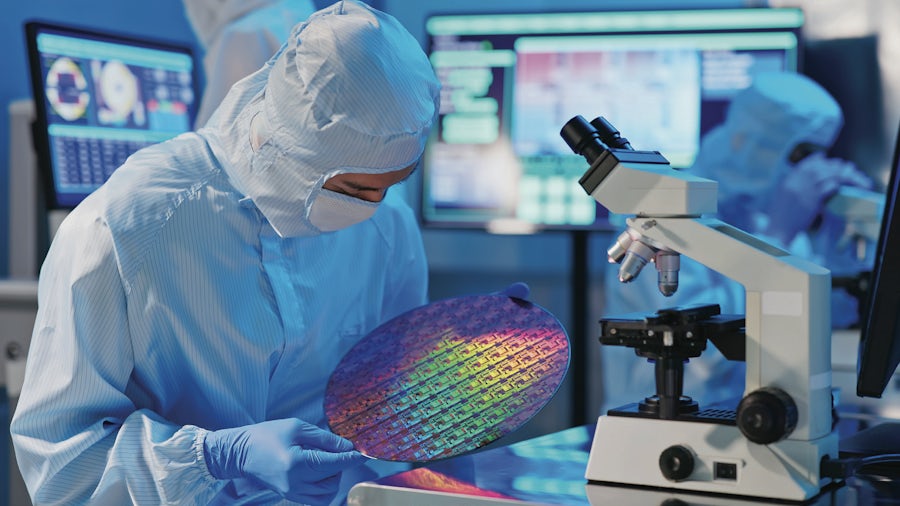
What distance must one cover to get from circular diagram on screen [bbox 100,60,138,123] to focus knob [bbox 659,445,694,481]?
1.93 m

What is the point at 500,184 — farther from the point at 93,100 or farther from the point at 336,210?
the point at 336,210

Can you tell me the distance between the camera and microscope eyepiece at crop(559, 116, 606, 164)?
1.13 metres

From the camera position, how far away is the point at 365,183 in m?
1.51

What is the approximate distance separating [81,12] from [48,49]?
40.4 inches

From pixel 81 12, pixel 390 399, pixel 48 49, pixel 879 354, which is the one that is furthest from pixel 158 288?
pixel 81 12

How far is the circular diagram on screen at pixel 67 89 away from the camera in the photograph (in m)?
2.49

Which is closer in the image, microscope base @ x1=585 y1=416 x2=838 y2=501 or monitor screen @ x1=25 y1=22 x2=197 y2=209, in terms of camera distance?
microscope base @ x1=585 y1=416 x2=838 y2=501

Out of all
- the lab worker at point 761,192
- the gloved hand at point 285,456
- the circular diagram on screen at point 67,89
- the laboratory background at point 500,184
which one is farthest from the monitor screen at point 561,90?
the gloved hand at point 285,456

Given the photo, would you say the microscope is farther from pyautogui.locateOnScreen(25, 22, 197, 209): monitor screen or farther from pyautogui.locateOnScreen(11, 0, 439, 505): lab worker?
pyautogui.locateOnScreen(25, 22, 197, 209): monitor screen

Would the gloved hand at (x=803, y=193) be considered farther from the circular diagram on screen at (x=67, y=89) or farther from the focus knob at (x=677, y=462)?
the focus knob at (x=677, y=462)

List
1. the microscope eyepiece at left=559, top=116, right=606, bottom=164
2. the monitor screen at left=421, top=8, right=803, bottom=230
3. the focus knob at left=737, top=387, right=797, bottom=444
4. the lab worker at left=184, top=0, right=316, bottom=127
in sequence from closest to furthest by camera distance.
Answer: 1. the focus knob at left=737, top=387, right=797, bottom=444
2. the microscope eyepiece at left=559, top=116, right=606, bottom=164
3. the lab worker at left=184, top=0, right=316, bottom=127
4. the monitor screen at left=421, top=8, right=803, bottom=230

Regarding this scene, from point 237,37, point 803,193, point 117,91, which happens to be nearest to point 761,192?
point 803,193

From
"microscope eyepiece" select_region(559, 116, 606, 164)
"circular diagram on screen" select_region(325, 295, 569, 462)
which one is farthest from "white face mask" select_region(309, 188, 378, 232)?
"microscope eyepiece" select_region(559, 116, 606, 164)

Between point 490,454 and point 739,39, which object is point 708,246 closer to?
point 490,454
